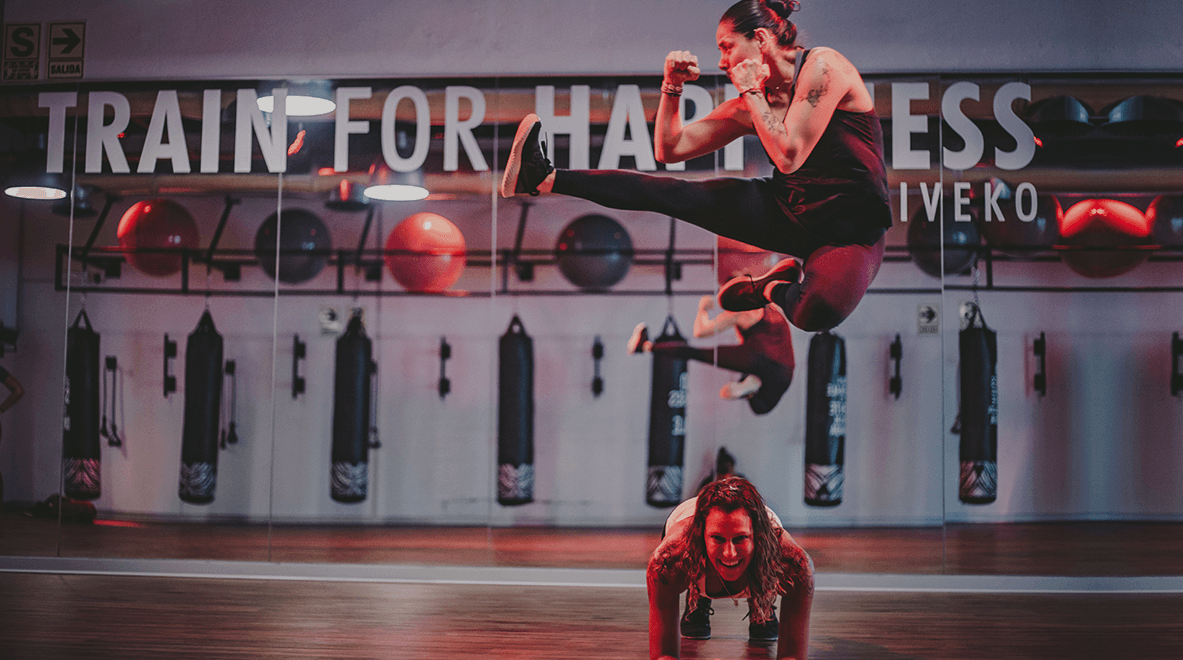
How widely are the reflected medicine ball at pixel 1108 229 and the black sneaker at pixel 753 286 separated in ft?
5.69

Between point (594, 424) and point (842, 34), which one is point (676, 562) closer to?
point (594, 424)

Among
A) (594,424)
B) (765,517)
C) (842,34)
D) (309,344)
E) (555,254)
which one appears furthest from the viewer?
(309,344)

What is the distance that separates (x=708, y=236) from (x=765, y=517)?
253cm

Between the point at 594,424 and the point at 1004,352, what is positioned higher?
the point at 1004,352

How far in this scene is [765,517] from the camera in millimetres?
2301

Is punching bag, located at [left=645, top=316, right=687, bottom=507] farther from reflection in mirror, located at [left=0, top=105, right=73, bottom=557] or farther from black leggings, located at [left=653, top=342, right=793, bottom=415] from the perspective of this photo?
reflection in mirror, located at [left=0, top=105, right=73, bottom=557]

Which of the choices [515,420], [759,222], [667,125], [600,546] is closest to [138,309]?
[515,420]

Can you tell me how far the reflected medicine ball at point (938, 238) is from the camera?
4309 millimetres

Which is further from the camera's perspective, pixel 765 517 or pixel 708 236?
pixel 708 236

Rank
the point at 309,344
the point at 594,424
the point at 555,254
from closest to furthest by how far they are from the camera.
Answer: the point at 555,254 < the point at 594,424 < the point at 309,344

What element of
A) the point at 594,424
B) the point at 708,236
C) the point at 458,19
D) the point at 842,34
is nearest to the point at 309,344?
the point at 594,424

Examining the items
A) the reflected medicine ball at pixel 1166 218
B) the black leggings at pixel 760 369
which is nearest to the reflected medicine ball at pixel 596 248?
the black leggings at pixel 760 369

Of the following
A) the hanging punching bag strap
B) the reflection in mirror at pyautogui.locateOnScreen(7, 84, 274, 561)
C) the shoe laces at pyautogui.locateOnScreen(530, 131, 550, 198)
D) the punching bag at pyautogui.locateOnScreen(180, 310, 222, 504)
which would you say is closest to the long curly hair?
the shoe laces at pyautogui.locateOnScreen(530, 131, 550, 198)

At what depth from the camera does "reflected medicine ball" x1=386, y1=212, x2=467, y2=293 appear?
15.5ft
